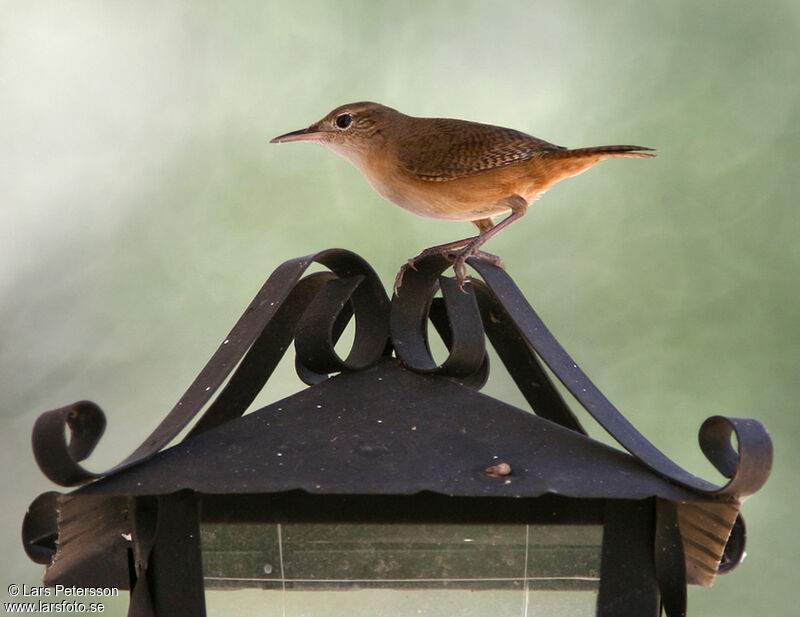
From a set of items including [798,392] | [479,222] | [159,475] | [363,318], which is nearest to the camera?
[159,475]

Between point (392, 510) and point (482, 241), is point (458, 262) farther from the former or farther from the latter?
point (392, 510)

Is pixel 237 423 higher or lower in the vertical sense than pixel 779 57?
lower

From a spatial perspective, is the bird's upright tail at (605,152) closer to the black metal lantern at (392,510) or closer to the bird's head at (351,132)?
the bird's head at (351,132)

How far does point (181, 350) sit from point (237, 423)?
3.06 metres

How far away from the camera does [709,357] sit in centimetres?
Answer: 492

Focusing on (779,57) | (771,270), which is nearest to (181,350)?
(771,270)

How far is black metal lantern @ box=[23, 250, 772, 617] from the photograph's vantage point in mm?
1947

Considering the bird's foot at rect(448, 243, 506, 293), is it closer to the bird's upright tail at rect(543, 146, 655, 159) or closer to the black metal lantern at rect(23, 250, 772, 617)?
the black metal lantern at rect(23, 250, 772, 617)

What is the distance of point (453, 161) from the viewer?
134 inches

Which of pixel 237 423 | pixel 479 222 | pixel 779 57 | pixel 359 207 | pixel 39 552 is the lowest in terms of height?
pixel 39 552

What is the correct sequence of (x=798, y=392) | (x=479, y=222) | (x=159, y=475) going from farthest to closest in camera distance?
(x=798, y=392)
(x=479, y=222)
(x=159, y=475)

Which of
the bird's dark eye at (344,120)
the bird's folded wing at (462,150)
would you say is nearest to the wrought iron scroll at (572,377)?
the bird's folded wing at (462,150)

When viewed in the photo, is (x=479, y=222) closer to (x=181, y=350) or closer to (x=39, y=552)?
(x=39, y=552)

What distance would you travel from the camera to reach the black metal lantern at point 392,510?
1.95 m
